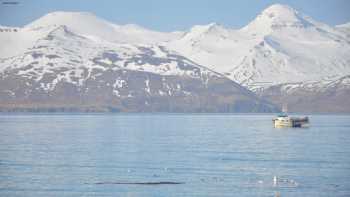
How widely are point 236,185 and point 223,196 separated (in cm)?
766

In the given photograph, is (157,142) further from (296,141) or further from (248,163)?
(248,163)

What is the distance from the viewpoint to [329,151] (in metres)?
135

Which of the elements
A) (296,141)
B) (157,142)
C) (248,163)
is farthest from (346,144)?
(248,163)

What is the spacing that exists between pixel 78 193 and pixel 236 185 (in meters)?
17.4

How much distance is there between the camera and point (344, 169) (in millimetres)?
105688

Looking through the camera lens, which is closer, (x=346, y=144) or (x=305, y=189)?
(x=305, y=189)

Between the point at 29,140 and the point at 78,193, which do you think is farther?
the point at 29,140

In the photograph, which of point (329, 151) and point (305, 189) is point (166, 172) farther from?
point (329, 151)

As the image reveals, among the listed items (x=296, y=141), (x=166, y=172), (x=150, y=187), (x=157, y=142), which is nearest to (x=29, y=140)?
(x=157, y=142)

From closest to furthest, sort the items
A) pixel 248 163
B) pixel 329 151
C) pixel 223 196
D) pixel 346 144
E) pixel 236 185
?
pixel 223 196 < pixel 236 185 < pixel 248 163 < pixel 329 151 < pixel 346 144

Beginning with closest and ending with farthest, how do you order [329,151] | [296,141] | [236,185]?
[236,185] < [329,151] < [296,141]

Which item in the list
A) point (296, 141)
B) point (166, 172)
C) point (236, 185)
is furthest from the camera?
point (296, 141)

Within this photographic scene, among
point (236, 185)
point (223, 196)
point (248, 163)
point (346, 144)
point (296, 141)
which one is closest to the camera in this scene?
point (223, 196)

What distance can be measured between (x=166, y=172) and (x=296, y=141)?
6799cm
